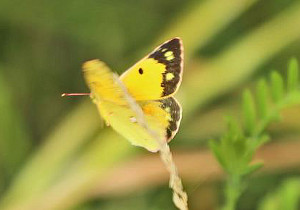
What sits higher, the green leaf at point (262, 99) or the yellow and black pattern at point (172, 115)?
the yellow and black pattern at point (172, 115)

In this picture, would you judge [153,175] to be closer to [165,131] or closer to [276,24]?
[276,24]

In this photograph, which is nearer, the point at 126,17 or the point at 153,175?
the point at 153,175

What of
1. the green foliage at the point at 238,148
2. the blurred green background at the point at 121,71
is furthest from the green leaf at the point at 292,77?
the blurred green background at the point at 121,71

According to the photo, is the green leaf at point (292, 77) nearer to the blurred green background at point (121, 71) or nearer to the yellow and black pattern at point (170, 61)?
the yellow and black pattern at point (170, 61)

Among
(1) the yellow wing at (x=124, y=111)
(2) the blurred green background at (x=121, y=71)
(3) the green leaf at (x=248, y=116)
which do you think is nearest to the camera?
(1) the yellow wing at (x=124, y=111)

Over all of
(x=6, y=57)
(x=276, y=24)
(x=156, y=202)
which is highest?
(x=6, y=57)

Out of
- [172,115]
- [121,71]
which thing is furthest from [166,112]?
[121,71]

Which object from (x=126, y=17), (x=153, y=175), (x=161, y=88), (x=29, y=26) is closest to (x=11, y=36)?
(x=29, y=26)

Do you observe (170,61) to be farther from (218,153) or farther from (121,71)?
(121,71)
